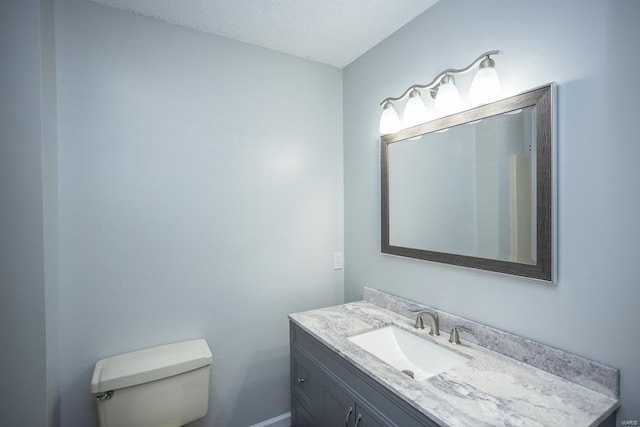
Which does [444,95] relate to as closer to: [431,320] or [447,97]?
[447,97]

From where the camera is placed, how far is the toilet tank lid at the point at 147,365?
1.28m

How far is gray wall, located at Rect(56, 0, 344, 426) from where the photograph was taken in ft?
4.66

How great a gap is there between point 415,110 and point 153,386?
1.84m

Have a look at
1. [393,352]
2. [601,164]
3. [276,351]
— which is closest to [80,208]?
[276,351]

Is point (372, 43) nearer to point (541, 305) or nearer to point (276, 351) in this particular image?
point (541, 305)

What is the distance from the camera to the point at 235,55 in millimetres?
1777

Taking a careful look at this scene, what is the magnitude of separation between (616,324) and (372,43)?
5.76 ft

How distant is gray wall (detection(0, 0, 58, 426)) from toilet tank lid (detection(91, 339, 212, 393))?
20cm

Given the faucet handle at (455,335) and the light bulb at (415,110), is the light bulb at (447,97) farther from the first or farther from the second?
the faucet handle at (455,335)

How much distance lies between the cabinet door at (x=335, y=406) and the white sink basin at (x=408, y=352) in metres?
0.22

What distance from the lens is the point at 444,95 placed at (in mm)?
1343

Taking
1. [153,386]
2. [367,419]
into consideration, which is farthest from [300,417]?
[153,386]

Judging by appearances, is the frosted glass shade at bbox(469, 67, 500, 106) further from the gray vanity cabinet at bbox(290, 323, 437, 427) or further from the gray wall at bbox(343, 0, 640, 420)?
the gray vanity cabinet at bbox(290, 323, 437, 427)

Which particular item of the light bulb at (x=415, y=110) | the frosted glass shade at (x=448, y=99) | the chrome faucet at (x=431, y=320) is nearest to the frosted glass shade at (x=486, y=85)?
the frosted glass shade at (x=448, y=99)
